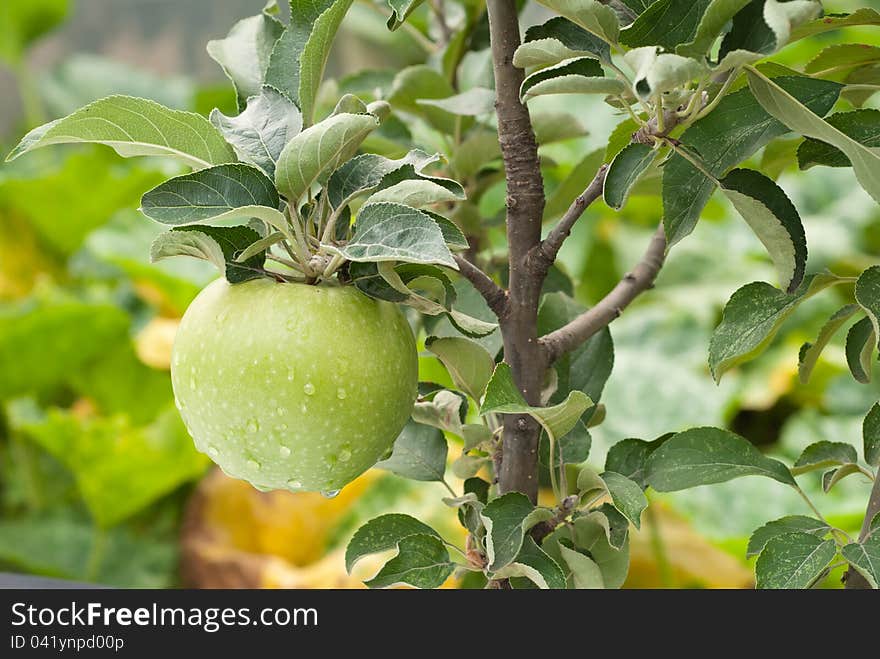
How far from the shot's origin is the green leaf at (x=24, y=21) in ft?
6.45

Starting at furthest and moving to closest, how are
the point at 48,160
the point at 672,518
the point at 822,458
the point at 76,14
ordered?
the point at 76,14
the point at 48,160
the point at 672,518
the point at 822,458

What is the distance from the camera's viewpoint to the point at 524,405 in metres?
0.39

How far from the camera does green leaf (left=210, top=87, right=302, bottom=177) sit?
1.28 feet

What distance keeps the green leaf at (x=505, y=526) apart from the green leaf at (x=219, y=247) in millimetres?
143

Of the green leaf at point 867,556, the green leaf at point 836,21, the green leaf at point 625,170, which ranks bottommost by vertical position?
the green leaf at point 867,556

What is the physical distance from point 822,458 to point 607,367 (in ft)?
0.39

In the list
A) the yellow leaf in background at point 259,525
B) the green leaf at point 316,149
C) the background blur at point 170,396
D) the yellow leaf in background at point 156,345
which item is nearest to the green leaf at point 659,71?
the green leaf at point 316,149

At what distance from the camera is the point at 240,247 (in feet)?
1.28

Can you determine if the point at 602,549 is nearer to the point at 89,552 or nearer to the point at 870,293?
the point at 870,293

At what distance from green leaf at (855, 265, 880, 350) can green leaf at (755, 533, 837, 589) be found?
0.32ft

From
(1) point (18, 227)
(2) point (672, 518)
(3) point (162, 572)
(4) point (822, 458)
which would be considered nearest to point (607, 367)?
(4) point (822, 458)

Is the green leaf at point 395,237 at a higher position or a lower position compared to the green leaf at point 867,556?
higher

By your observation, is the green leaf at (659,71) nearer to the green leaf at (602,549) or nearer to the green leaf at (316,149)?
the green leaf at (316,149)
